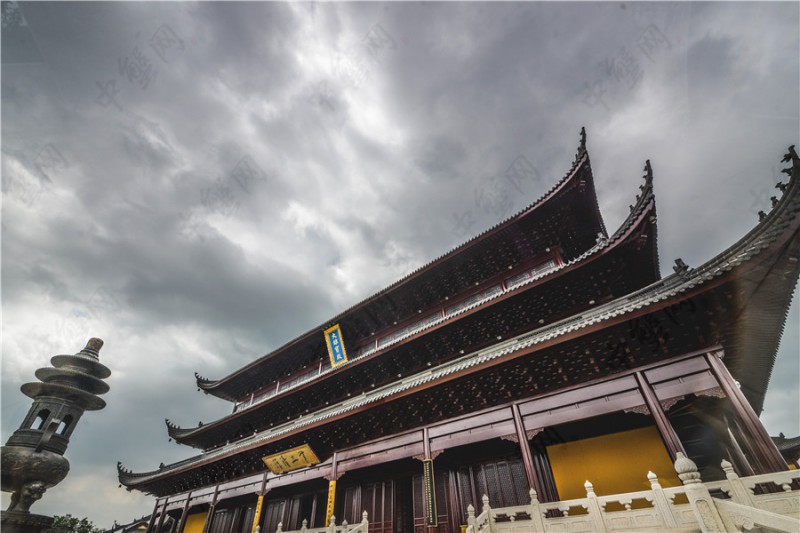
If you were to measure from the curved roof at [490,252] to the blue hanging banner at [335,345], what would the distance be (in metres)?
0.38

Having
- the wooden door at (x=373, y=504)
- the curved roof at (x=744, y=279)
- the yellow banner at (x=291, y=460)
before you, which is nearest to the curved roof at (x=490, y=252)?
the curved roof at (x=744, y=279)

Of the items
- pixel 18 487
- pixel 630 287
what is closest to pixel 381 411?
pixel 630 287

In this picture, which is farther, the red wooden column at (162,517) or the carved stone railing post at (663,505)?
the red wooden column at (162,517)

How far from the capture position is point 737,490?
4348 millimetres

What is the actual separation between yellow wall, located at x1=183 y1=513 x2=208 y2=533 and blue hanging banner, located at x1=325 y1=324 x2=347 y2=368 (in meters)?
9.26

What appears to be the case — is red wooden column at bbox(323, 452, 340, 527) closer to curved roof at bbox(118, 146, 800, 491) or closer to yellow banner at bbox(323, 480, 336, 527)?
yellow banner at bbox(323, 480, 336, 527)

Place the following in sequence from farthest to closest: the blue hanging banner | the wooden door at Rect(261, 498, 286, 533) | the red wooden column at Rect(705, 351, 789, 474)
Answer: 1. the blue hanging banner
2. the wooden door at Rect(261, 498, 286, 533)
3. the red wooden column at Rect(705, 351, 789, 474)

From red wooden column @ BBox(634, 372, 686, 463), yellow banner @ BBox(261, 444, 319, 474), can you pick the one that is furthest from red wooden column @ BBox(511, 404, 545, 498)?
yellow banner @ BBox(261, 444, 319, 474)

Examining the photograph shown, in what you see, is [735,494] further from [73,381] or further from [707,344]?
[73,381]

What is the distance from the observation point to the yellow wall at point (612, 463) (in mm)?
6609

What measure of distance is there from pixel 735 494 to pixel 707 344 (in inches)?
95.4

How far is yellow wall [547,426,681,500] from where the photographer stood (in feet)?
21.7

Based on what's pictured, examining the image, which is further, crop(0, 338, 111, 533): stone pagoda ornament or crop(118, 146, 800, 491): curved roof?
crop(0, 338, 111, 533): stone pagoda ornament

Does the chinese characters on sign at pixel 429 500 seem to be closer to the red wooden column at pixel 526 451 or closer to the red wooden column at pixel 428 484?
the red wooden column at pixel 428 484
